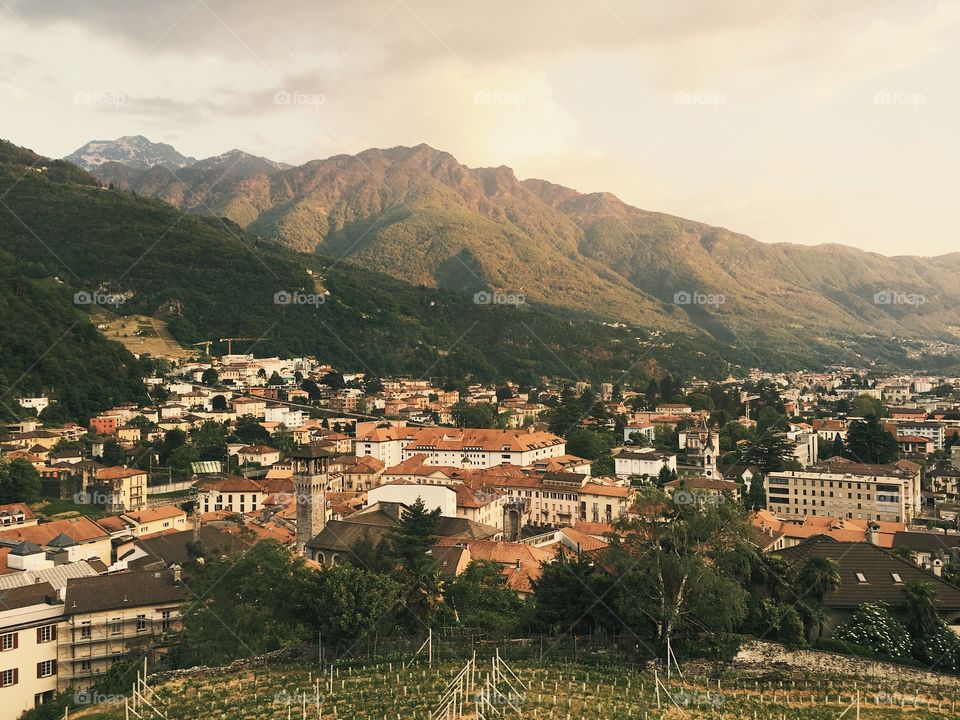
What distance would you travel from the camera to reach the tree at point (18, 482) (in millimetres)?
48219

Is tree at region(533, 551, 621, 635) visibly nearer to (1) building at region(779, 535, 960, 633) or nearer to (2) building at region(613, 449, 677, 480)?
(1) building at region(779, 535, 960, 633)

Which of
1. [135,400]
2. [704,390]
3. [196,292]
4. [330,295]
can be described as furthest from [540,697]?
[330,295]

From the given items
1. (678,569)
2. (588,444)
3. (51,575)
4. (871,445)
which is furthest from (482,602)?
(871,445)

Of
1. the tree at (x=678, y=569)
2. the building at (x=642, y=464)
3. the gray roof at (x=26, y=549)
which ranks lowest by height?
the building at (x=642, y=464)

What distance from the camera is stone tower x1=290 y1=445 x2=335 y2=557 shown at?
3694cm

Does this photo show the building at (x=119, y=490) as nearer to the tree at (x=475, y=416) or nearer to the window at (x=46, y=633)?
the window at (x=46, y=633)

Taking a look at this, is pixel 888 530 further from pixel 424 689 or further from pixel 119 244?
pixel 119 244

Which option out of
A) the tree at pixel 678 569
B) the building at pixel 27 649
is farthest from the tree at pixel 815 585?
the building at pixel 27 649

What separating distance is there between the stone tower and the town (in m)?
0.10

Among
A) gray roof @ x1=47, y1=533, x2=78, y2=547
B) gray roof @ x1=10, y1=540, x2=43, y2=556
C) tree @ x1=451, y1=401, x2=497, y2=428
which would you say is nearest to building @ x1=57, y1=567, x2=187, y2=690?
gray roof @ x1=10, y1=540, x2=43, y2=556

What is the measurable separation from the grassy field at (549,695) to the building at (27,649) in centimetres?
434

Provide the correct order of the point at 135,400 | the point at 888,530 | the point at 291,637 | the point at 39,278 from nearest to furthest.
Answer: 1. the point at 291,637
2. the point at 888,530
3. the point at 135,400
4. the point at 39,278

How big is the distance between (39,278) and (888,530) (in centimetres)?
9832

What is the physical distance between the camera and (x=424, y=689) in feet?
67.3
